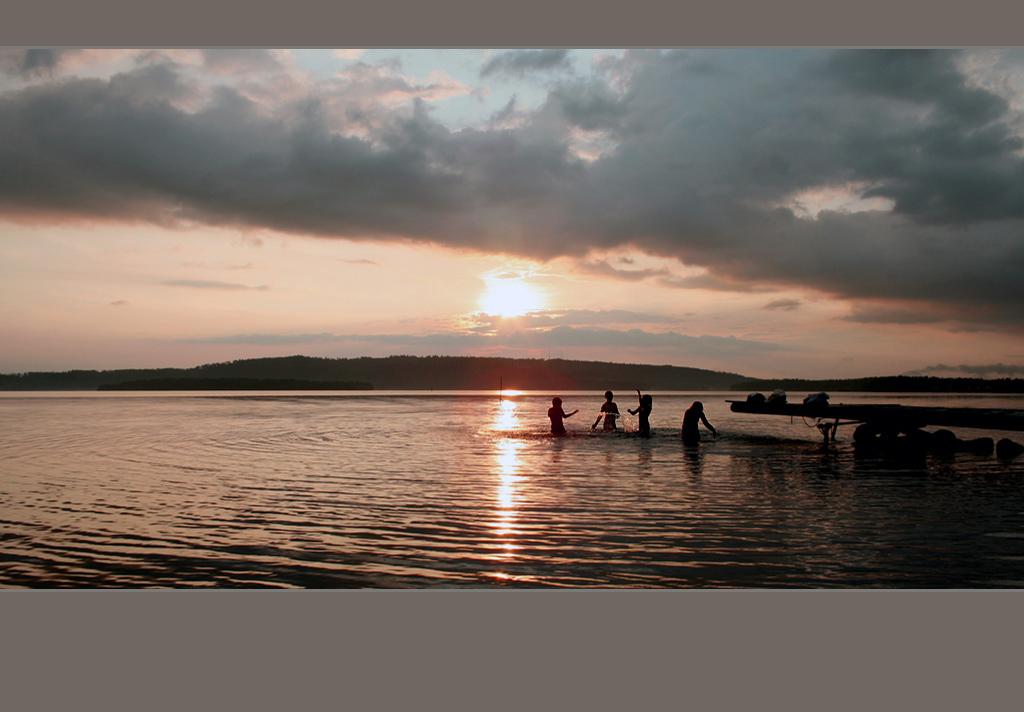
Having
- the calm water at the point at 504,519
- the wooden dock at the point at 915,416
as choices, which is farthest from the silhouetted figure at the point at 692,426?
the wooden dock at the point at 915,416

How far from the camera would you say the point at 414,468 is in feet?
63.7

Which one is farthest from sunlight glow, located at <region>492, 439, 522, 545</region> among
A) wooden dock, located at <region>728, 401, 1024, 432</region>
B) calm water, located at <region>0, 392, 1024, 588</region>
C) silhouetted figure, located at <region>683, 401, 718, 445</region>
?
wooden dock, located at <region>728, 401, 1024, 432</region>

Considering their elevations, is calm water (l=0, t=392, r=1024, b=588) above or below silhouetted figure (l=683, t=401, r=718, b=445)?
below

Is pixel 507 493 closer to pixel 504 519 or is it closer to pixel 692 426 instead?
pixel 504 519

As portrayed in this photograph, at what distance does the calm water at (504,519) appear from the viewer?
8430 millimetres

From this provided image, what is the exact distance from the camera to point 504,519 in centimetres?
1177

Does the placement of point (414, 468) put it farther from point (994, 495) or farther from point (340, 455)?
point (994, 495)

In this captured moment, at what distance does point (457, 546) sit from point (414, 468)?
32.7 ft

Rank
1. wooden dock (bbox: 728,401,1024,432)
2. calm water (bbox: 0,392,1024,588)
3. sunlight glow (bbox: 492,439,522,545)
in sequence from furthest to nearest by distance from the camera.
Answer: wooden dock (bbox: 728,401,1024,432), sunlight glow (bbox: 492,439,522,545), calm water (bbox: 0,392,1024,588)

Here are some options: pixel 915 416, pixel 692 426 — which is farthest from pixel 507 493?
pixel 915 416

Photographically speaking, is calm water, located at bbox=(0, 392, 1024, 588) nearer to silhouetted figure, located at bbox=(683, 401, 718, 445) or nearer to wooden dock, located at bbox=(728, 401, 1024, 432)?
wooden dock, located at bbox=(728, 401, 1024, 432)

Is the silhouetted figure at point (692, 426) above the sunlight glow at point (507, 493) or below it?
above

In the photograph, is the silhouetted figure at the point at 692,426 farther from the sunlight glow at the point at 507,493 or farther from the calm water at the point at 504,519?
the sunlight glow at the point at 507,493

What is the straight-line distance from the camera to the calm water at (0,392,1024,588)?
8.43 m
